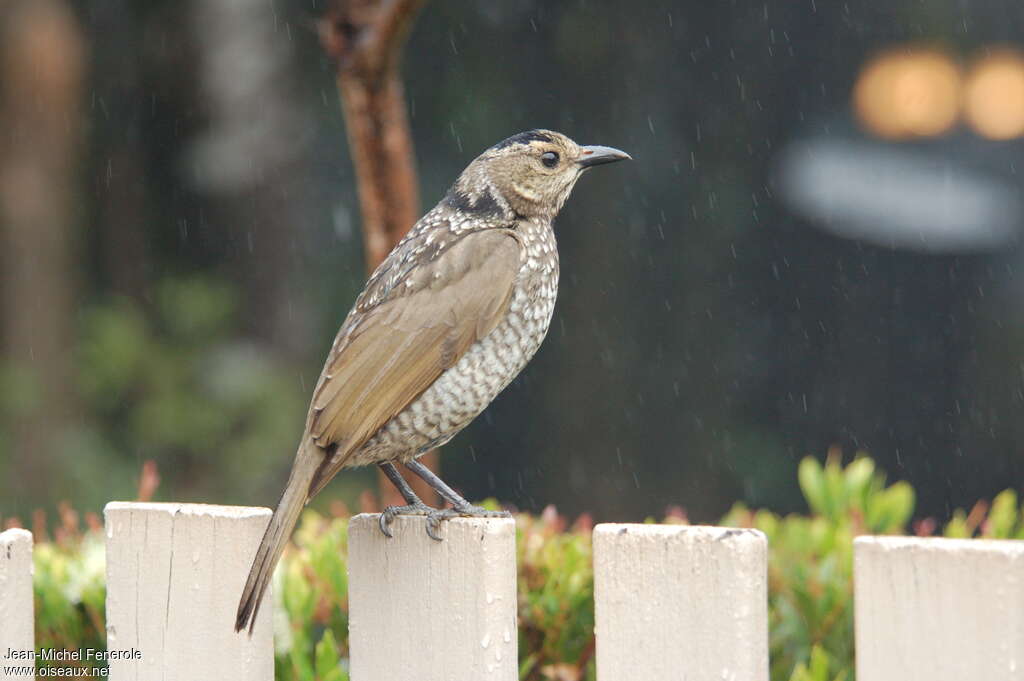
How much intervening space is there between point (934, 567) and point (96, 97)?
5930 mm

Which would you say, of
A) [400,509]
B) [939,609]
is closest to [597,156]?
[400,509]

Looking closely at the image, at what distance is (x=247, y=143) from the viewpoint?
6.78m

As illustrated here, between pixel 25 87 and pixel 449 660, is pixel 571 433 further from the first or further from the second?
pixel 449 660

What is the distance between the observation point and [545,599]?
2.51 metres

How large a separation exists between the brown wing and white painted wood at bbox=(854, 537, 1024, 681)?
0.93 metres

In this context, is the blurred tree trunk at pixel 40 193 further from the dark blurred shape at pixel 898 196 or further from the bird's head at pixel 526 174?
the bird's head at pixel 526 174

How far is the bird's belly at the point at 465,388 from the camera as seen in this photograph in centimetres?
253

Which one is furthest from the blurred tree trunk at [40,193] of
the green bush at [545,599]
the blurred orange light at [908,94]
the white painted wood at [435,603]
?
the white painted wood at [435,603]

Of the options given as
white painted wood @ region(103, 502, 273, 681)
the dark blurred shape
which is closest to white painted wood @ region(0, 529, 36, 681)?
white painted wood @ region(103, 502, 273, 681)

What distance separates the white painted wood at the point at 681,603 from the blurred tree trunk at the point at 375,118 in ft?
5.37

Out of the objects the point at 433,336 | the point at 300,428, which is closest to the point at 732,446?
the point at 300,428

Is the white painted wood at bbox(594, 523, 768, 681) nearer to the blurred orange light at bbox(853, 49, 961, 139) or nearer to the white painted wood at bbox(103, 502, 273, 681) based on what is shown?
the white painted wood at bbox(103, 502, 273, 681)

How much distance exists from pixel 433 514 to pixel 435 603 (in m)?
0.16

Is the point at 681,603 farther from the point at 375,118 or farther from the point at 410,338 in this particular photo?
the point at 375,118
